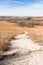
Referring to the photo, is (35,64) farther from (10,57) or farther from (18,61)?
(10,57)

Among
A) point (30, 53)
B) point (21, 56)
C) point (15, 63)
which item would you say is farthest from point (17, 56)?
point (15, 63)

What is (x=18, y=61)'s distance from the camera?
47.8 ft

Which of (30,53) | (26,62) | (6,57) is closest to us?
(26,62)

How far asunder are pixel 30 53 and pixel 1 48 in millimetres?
2395

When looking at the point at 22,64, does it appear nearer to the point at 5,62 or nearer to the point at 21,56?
the point at 5,62

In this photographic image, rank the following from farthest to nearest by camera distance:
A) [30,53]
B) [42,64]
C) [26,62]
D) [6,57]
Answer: [30,53] < [6,57] < [26,62] < [42,64]

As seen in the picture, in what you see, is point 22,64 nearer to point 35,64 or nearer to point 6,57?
point 35,64

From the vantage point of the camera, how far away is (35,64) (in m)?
13.4

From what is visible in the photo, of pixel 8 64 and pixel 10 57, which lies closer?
pixel 8 64

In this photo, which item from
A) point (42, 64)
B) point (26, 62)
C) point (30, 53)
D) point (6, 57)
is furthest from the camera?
point (30, 53)

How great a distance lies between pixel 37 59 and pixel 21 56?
1891 mm

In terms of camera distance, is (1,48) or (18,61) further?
(1,48)

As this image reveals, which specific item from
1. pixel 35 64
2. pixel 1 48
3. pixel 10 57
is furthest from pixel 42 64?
pixel 1 48

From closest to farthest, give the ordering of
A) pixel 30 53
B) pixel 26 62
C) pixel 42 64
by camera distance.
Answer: pixel 42 64 < pixel 26 62 < pixel 30 53
